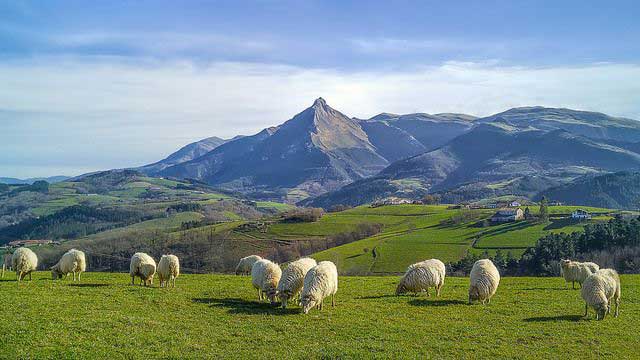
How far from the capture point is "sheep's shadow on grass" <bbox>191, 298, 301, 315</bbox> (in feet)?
83.3

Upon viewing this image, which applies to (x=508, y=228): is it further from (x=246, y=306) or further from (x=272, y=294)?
(x=246, y=306)

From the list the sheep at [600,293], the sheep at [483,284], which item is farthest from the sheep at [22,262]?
the sheep at [600,293]

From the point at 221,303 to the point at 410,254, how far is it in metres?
95.9

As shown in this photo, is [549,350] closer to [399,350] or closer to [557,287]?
[399,350]

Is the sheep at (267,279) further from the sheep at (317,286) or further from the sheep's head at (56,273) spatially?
the sheep's head at (56,273)

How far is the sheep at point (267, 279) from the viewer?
1096 inches

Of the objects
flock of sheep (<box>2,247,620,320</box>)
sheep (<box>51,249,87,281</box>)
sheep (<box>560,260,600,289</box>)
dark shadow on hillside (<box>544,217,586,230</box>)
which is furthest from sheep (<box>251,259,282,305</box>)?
dark shadow on hillside (<box>544,217,586,230</box>)

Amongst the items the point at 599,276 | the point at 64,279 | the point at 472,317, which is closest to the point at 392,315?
the point at 472,317

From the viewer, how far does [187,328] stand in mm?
22172

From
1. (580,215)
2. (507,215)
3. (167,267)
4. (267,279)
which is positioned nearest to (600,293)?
(267,279)

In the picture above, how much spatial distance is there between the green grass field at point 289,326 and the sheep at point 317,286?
697 millimetres

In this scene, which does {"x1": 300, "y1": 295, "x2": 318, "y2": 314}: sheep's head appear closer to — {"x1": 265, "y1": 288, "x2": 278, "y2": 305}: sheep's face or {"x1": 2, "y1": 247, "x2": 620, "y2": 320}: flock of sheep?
{"x1": 2, "y1": 247, "x2": 620, "y2": 320}: flock of sheep

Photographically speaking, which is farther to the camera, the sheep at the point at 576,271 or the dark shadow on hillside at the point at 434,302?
the sheep at the point at 576,271

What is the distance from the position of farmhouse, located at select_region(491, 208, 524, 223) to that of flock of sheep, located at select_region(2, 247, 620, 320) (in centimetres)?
12776
